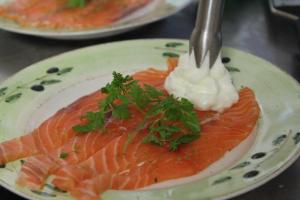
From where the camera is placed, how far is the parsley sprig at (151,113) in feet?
3.19

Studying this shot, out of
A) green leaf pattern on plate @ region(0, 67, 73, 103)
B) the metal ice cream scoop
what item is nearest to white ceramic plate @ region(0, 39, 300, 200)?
green leaf pattern on plate @ region(0, 67, 73, 103)

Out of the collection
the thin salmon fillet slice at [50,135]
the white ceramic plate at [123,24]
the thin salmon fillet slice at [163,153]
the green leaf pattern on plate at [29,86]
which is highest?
the white ceramic plate at [123,24]

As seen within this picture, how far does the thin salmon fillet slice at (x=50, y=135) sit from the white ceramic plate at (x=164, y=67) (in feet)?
0.09

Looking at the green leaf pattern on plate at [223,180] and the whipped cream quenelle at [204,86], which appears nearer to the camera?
the green leaf pattern on plate at [223,180]

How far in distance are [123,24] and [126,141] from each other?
1.69ft

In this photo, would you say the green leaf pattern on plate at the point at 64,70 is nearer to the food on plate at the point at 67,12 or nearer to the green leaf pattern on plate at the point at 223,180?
the food on plate at the point at 67,12

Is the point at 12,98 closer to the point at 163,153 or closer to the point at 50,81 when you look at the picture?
the point at 50,81

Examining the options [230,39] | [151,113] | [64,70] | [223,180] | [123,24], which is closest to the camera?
[223,180]

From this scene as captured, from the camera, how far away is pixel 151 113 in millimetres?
1006

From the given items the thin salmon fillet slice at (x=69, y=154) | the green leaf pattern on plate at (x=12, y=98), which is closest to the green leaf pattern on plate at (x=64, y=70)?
the green leaf pattern on plate at (x=12, y=98)

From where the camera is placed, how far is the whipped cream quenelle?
1074mm

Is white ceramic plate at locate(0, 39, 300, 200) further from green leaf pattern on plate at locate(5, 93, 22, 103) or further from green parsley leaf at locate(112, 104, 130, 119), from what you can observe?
green parsley leaf at locate(112, 104, 130, 119)

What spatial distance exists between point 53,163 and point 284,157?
1.22ft

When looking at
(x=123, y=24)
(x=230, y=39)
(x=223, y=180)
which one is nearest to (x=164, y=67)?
(x=123, y=24)
